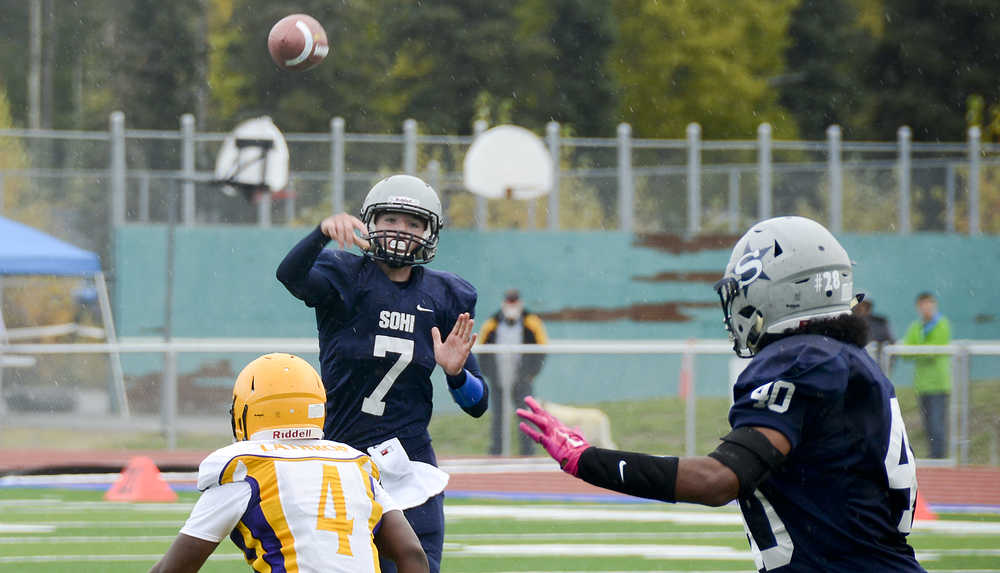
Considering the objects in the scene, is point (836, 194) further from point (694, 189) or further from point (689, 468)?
point (689, 468)

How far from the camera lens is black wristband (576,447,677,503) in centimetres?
356

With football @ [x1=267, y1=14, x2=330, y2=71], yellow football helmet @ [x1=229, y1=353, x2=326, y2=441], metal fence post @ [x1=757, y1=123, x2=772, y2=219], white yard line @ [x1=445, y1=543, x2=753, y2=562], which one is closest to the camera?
yellow football helmet @ [x1=229, y1=353, x2=326, y2=441]

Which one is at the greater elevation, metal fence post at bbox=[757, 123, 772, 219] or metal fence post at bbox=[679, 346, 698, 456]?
metal fence post at bbox=[757, 123, 772, 219]

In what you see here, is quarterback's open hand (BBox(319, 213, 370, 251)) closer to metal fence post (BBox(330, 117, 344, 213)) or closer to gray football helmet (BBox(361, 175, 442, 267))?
gray football helmet (BBox(361, 175, 442, 267))

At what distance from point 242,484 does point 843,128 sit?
48.6 metres

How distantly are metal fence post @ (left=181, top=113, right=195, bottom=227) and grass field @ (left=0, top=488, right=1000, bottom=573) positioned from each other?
8.05m

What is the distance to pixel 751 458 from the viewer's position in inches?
138

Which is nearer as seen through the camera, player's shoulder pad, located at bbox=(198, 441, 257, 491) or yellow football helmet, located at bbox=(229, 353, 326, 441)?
player's shoulder pad, located at bbox=(198, 441, 257, 491)

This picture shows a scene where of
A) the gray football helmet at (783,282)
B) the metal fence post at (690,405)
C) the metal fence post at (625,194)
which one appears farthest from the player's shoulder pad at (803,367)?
the metal fence post at (625,194)

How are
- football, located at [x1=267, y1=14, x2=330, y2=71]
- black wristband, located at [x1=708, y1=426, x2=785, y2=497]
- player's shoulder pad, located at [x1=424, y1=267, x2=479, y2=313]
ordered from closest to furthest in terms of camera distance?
1. black wristband, located at [x1=708, y1=426, x2=785, y2=497]
2. player's shoulder pad, located at [x1=424, y1=267, x2=479, y2=313]
3. football, located at [x1=267, y1=14, x2=330, y2=71]

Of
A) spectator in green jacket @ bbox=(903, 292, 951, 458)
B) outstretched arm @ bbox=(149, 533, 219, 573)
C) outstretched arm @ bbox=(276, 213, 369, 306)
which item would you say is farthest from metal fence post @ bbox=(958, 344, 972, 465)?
outstretched arm @ bbox=(149, 533, 219, 573)

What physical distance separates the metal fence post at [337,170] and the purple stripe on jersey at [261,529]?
15.9 metres

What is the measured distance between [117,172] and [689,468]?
1684 cm

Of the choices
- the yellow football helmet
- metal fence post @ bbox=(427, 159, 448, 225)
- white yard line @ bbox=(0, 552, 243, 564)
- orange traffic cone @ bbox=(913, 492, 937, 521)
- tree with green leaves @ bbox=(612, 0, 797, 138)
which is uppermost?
tree with green leaves @ bbox=(612, 0, 797, 138)
